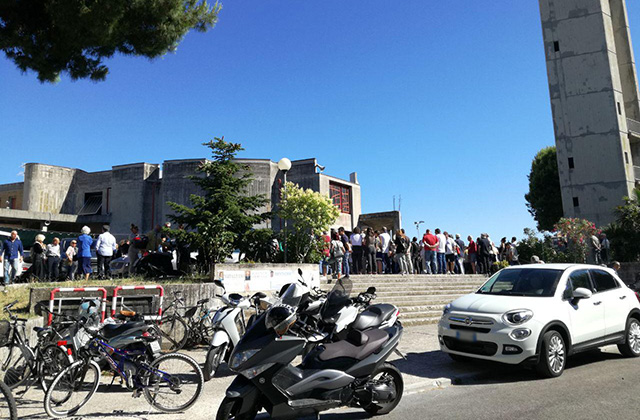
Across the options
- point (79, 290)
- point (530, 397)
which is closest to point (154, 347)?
point (79, 290)

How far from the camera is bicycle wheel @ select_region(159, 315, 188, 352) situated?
7863 mm

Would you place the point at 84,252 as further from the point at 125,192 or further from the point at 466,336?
the point at 125,192

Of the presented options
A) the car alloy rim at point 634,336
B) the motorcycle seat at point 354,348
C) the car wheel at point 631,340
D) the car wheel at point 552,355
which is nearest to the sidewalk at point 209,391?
the car wheel at point 552,355

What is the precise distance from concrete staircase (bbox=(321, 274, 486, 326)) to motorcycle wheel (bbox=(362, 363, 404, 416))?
6.01 metres

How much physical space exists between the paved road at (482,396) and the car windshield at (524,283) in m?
1.20

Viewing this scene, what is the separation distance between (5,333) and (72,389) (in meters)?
1.34

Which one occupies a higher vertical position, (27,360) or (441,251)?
(441,251)

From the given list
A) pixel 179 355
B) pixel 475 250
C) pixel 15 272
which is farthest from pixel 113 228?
pixel 179 355

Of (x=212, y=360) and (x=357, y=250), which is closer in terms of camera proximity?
(x=212, y=360)

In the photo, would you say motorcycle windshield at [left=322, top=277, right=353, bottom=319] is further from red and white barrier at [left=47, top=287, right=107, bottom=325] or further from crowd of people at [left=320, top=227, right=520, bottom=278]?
crowd of people at [left=320, top=227, right=520, bottom=278]

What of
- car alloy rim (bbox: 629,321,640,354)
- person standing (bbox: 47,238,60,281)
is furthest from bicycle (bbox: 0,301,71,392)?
car alloy rim (bbox: 629,321,640,354)

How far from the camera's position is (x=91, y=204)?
125 feet

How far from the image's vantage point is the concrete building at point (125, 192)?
32.5 metres

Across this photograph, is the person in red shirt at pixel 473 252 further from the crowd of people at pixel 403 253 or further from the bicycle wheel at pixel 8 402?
the bicycle wheel at pixel 8 402
